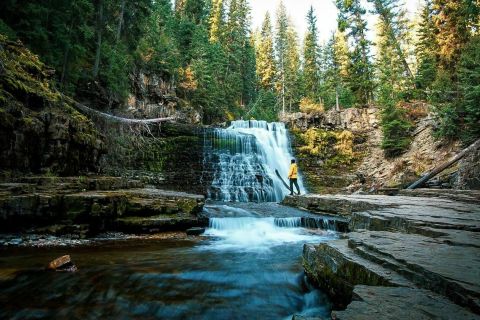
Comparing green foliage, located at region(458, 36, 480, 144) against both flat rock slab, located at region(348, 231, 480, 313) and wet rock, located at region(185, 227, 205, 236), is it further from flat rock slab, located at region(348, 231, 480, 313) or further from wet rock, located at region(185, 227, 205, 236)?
wet rock, located at region(185, 227, 205, 236)

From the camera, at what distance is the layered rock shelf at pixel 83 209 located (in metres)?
7.64

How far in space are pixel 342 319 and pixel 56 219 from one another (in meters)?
8.13

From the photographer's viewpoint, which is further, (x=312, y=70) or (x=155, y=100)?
(x=312, y=70)

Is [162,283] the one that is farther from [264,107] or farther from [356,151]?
[264,107]

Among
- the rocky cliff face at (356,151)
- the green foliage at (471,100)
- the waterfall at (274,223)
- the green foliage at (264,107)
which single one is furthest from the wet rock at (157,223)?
the green foliage at (264,107)

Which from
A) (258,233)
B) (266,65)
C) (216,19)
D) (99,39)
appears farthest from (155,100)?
(266,65)

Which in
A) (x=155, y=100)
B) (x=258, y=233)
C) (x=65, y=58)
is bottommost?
(x=258, y=233)

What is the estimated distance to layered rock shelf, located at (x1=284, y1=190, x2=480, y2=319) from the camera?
94.0 inches

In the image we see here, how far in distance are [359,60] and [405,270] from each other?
116 ft

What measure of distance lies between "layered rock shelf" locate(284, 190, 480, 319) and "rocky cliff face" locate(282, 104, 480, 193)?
524 inches

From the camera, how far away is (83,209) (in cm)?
832

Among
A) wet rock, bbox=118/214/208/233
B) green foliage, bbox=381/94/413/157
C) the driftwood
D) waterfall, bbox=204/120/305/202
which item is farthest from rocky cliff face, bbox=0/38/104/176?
green foliage, bbox=381/94/413/157

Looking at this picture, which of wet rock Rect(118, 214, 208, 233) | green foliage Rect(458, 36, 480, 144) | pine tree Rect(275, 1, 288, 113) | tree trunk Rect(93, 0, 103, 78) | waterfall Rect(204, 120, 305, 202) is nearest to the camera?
wet rock Rect(118, 214, 208, 233)

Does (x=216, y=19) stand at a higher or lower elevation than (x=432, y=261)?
higher
